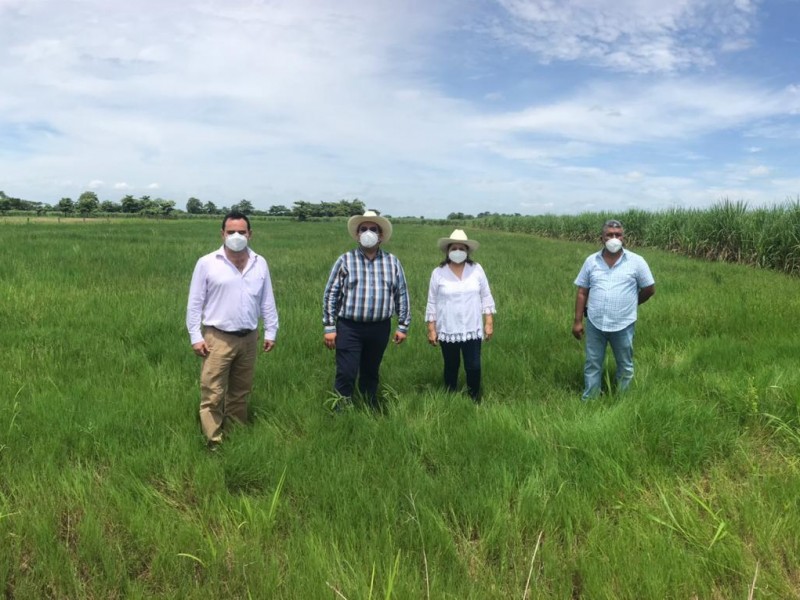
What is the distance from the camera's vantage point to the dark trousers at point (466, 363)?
186 inches

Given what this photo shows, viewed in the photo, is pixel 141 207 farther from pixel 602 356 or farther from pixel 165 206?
pixel 602 356

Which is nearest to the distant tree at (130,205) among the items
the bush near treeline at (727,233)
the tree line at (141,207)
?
the tree line at (141,207)

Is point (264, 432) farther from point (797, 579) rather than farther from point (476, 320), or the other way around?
point (797, 579)

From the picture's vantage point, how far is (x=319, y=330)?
7172 mm

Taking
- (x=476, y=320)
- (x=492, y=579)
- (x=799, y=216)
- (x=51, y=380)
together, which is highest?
(x=799, y=216)

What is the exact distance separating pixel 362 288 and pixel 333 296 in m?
0.30

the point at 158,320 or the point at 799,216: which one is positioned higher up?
the point at 799,216

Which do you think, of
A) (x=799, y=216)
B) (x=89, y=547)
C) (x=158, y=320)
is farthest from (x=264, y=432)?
(x=799, y=216)

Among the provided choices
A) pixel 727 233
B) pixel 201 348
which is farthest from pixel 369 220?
pixel 727 233

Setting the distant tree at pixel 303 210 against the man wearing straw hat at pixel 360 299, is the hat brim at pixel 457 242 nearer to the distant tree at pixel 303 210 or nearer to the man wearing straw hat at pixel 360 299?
the man wearing straw hat at pixel 360 299

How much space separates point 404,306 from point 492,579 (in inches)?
102

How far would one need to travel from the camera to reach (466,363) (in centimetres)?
477

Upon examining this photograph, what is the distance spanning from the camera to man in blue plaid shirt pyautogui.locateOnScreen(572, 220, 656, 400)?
4691 millimetres

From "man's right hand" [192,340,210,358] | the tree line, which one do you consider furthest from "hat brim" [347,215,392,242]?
the tree line
